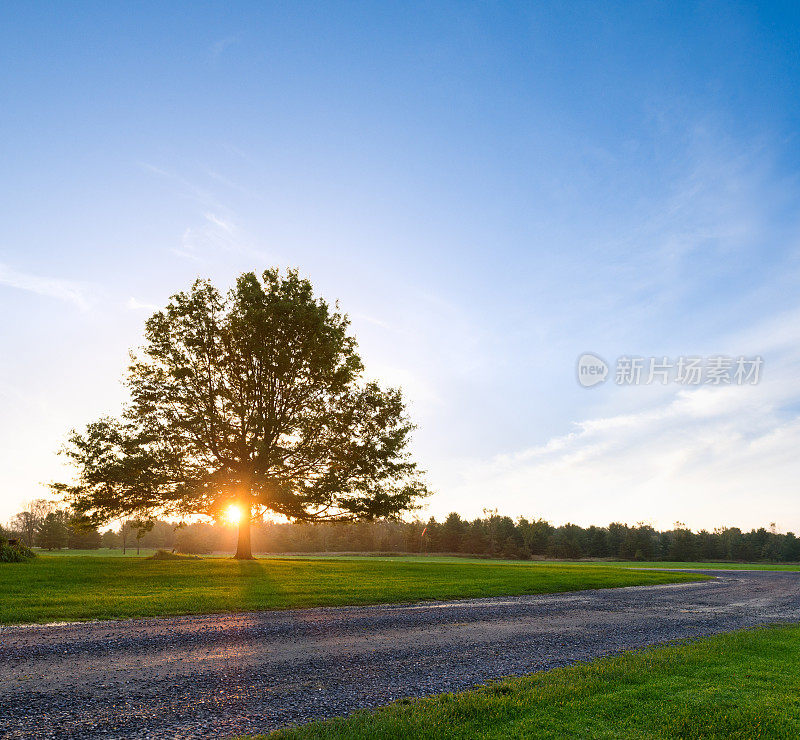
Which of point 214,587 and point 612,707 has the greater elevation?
point 612,707

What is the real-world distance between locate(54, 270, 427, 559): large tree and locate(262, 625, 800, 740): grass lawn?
2505 cm

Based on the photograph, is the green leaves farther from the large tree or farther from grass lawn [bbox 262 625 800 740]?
grass lawn [bbox 262 625 800 740]

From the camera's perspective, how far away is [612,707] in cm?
721

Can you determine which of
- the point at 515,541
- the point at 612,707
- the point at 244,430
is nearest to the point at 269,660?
the point at 612,707

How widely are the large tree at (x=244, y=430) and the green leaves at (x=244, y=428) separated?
0.07 m

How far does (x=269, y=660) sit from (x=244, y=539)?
27.4m

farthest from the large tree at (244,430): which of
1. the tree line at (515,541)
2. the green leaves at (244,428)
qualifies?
the tree line at (515,541)

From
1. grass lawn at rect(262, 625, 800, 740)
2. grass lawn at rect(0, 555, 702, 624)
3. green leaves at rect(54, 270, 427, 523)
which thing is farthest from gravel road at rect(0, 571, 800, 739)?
green leaves at rect(54, 270, 427, 523)

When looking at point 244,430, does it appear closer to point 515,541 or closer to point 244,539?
point 244,539

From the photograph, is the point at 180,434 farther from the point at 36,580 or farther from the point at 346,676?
the point at 346,676

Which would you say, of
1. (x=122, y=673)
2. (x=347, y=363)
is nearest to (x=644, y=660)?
(x=122, y=673)

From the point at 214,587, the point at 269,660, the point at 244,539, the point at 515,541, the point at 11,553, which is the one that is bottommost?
the point at 515,541

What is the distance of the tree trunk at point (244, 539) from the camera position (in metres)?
34.2

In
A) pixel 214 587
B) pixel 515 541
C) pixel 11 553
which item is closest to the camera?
pixel 214 587
